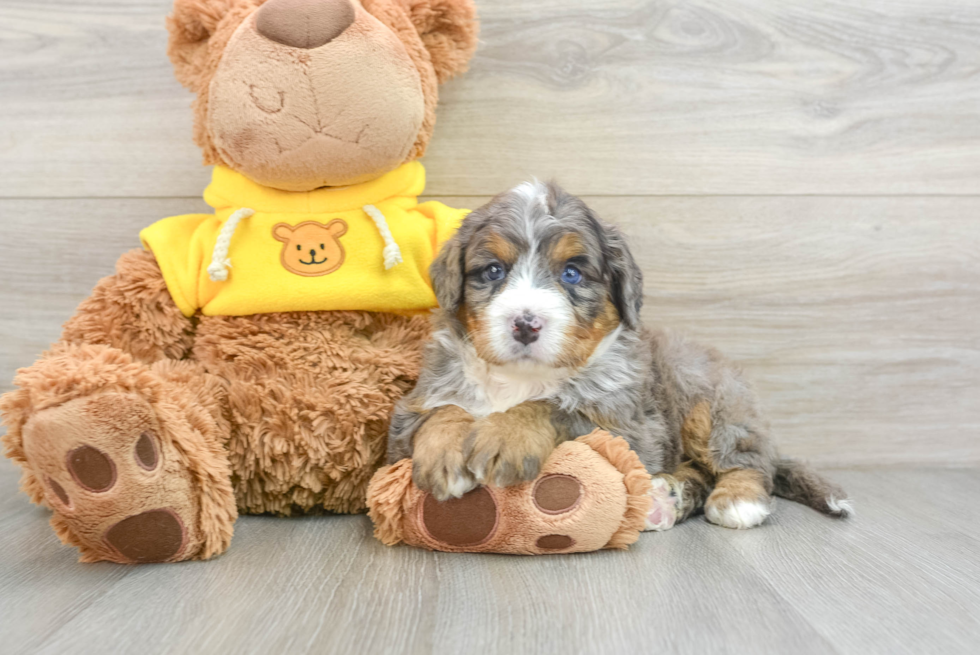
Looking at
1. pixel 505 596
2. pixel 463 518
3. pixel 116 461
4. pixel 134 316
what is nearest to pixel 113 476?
pixel 116 461

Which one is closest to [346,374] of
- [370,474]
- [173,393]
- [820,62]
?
[370,474]

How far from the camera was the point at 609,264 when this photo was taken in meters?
1.94

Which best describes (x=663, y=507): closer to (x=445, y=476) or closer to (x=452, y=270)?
(x=445, y=476)

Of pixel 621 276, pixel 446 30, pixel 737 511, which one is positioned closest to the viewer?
pixel 621 276

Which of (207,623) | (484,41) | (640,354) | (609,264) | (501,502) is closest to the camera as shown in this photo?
(207,623)

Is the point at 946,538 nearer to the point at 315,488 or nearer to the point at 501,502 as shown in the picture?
the point at 501,502

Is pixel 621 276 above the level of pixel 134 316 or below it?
above

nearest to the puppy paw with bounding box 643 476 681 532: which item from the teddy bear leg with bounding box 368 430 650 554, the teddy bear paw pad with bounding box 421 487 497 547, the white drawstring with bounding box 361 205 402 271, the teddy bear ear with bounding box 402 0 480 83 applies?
the teddy bear leg with bounding box 368 430 650 554

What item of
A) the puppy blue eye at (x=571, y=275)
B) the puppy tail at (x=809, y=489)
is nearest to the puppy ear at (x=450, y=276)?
the puppy blue eye at (x=571, y=275)

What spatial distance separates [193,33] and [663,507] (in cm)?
187

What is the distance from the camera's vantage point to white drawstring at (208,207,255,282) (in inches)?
80.3

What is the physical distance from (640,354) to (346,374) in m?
0.82

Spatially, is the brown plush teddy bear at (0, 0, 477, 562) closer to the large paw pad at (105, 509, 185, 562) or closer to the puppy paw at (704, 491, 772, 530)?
the large paw pad at (105, 509, 185, 562)

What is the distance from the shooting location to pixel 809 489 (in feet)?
7.39
